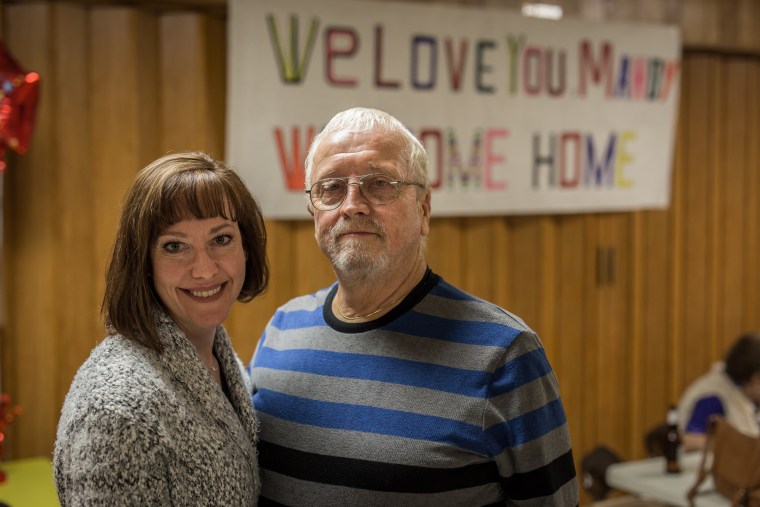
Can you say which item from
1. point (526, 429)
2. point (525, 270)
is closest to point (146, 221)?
point (526, 429)

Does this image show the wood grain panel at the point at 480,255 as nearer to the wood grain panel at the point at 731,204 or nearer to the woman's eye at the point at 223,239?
the wood grain panel at the point at 731,204

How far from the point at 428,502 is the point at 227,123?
82.1 inches

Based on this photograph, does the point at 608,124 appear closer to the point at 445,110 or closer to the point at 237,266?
the point at 445,110

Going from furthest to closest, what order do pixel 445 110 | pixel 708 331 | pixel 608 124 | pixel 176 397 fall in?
pixel 708 331, pixel 608 124, pixel 445 110, pixel 176 397

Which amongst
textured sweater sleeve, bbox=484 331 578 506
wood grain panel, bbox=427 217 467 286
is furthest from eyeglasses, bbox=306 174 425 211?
wood grain panel, bbox=427 217 467 286

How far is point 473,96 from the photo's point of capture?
3.75 meters

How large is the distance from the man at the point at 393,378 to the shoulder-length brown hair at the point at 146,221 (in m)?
→ 0.30

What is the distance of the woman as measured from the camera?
1.31m

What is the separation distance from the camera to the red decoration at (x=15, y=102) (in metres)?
2.65

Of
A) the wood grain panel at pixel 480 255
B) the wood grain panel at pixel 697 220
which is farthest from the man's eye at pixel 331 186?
the wood grain panel at pixel 697 220

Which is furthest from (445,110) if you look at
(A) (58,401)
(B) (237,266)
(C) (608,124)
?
(B) (237,266)

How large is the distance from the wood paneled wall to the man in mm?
1512

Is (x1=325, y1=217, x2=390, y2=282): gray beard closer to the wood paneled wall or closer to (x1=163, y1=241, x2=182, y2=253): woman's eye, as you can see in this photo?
(x1=163, y1=241, x2=182, y2=253): woman's eye

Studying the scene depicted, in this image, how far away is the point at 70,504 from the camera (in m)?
1.32
